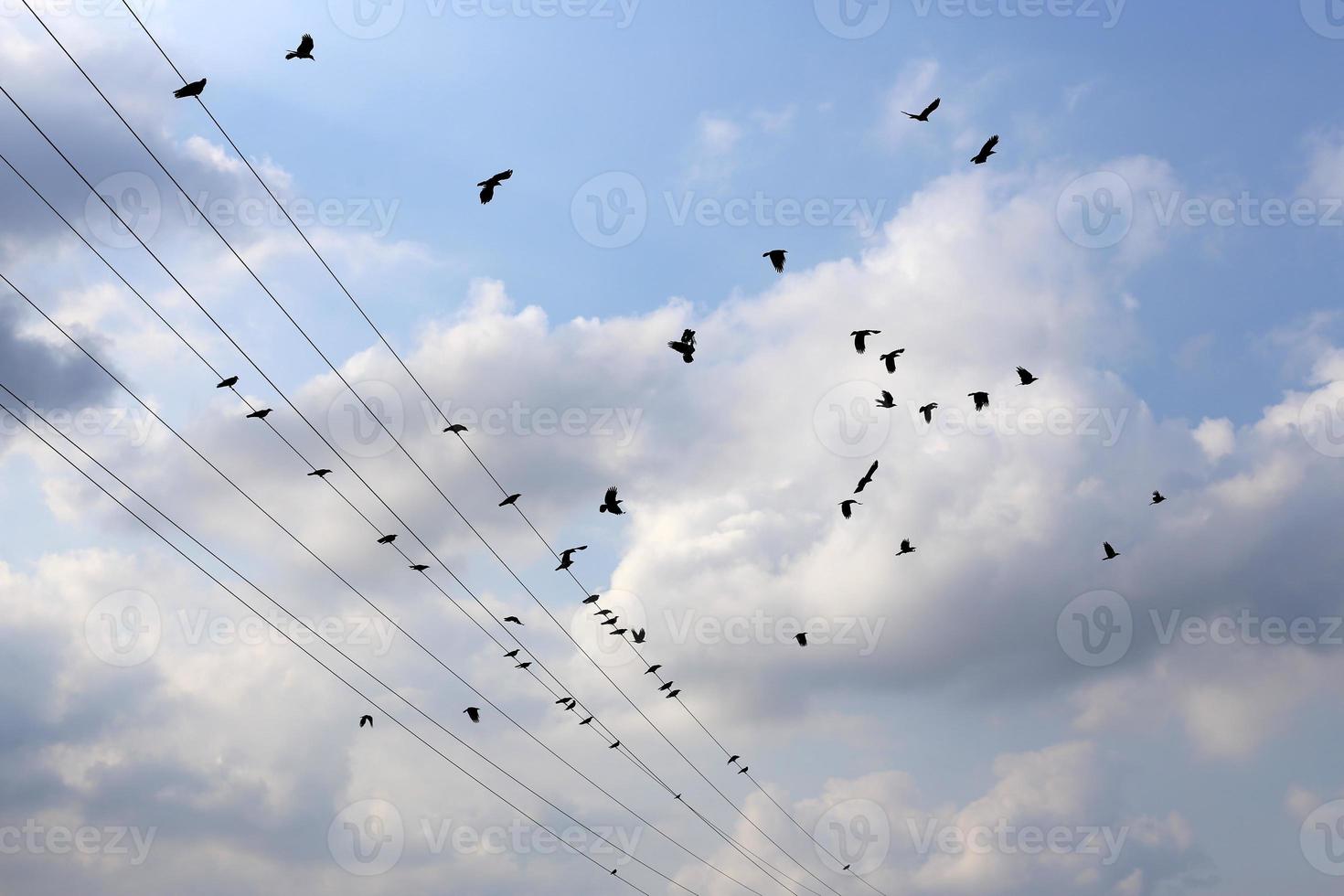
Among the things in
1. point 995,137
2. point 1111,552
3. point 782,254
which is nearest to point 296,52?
point 782,254

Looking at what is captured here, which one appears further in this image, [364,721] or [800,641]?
[800,641]

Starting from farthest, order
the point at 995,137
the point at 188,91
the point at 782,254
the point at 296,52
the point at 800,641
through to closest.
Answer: the point at 800,641 < the point at 782,254 < the point at 995,137 < the point at 296,52 < the point at 188,91

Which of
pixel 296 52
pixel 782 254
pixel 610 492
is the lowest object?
pixel 610 492

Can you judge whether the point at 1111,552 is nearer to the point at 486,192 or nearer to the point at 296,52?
the point at 486,192

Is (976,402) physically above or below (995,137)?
below

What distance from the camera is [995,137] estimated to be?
47344 mm

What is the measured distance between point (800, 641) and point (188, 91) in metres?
41.2

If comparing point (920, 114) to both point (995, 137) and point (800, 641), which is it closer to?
point (995, 137)

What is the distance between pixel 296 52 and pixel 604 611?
3067 centimetres

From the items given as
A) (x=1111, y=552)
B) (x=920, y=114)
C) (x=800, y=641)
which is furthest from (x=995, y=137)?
(x=800, y=641)

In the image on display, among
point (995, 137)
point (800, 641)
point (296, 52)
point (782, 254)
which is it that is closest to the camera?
point (296, 52)

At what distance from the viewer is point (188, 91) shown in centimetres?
3425

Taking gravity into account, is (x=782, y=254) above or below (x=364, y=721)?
above

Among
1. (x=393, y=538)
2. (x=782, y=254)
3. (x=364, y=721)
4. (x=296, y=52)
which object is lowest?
(x=364, y=721)
